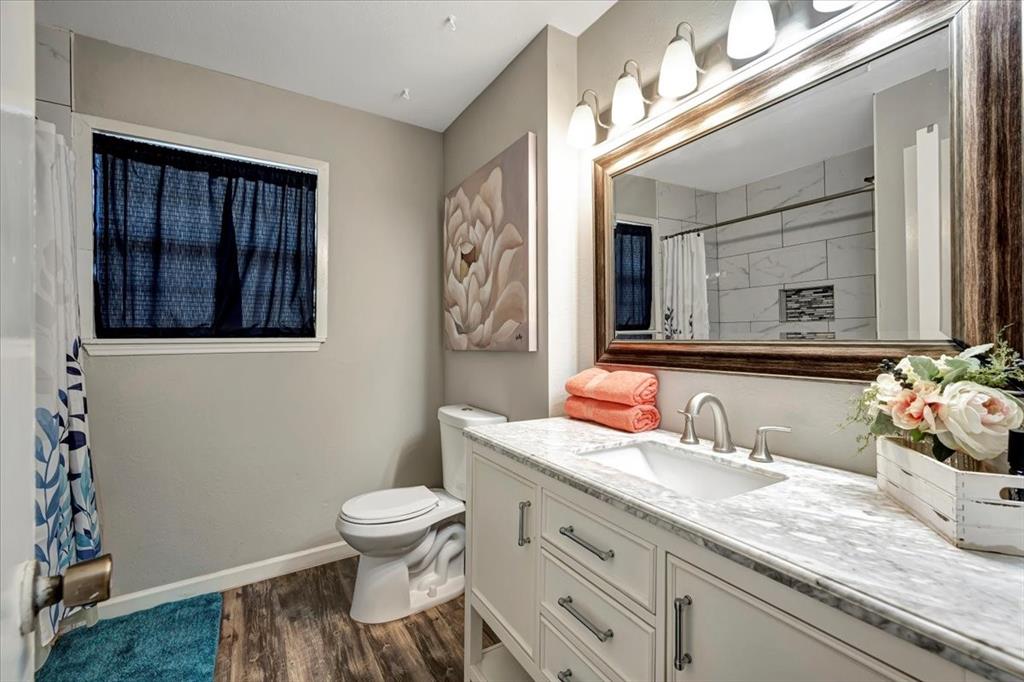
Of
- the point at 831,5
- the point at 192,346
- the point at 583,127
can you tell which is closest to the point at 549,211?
the point at 583,127

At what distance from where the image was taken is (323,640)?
5.85ft

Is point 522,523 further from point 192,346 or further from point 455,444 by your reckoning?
point 192,346

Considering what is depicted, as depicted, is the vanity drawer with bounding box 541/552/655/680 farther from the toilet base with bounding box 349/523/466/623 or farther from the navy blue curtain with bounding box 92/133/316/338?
the navy blue curtain with bounding box 92/133/316/338

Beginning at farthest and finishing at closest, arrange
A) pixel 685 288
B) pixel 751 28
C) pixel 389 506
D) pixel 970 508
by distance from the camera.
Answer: pixel 389 506 < pixel 685 288 < pixel 751 28 < pixel 970 508

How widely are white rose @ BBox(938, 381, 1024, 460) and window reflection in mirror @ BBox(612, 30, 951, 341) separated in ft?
1.07

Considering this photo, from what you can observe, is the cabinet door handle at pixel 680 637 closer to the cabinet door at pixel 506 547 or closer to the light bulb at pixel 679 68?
the cabinet door at pixel 506 547

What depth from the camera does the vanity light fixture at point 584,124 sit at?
5.80 ft

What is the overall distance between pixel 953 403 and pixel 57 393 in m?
2.28

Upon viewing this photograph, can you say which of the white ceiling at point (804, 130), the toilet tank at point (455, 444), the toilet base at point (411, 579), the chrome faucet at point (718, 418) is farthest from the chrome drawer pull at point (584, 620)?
the white ceiling at point (804, 130)

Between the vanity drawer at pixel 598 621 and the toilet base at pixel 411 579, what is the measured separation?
36.8 inches

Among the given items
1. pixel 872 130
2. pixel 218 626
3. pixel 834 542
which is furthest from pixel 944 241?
pixel 218 626

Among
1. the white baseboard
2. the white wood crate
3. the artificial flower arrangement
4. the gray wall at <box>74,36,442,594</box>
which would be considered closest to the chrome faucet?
the artificial flower arrangement

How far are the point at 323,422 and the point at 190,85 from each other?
5.65 ft

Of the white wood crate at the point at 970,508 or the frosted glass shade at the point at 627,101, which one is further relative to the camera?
the frosted glass shade at the point at 627,101
